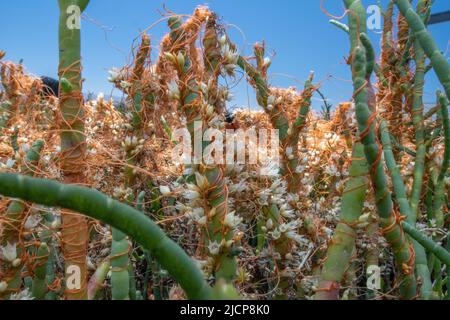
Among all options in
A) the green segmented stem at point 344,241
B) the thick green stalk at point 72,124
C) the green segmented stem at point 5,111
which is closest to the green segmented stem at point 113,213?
the green segmented stem at point 344,241

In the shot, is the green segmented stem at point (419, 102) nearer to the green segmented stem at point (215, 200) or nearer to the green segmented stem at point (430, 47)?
the green segmented stem at point (430, 47)

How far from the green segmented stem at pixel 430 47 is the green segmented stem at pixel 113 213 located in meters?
0.45

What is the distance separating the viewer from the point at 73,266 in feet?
2.73

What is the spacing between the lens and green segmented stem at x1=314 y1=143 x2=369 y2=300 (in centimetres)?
62

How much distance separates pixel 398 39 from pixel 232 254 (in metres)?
0.96

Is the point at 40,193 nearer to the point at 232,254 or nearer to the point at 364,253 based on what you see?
the point at 232,254

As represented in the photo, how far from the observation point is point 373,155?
0.57m

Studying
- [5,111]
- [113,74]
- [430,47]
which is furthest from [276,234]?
[5,111]

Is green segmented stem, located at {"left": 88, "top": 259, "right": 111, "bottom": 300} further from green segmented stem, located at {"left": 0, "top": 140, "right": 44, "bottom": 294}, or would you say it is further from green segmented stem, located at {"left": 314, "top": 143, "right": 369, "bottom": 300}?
green segmented stem, located at {"left": 314, "top": 143, "right": 369, "bottom": 300}

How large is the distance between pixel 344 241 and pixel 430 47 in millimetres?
318

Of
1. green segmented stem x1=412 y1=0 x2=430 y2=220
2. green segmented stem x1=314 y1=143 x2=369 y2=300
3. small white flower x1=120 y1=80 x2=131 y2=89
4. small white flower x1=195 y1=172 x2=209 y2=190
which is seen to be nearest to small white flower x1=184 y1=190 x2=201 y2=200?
small white flower x1=195 y1=172 x2=209 y2=190

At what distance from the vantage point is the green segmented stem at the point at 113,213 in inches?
13.3

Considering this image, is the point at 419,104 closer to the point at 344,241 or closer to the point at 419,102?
the point at 419,102
